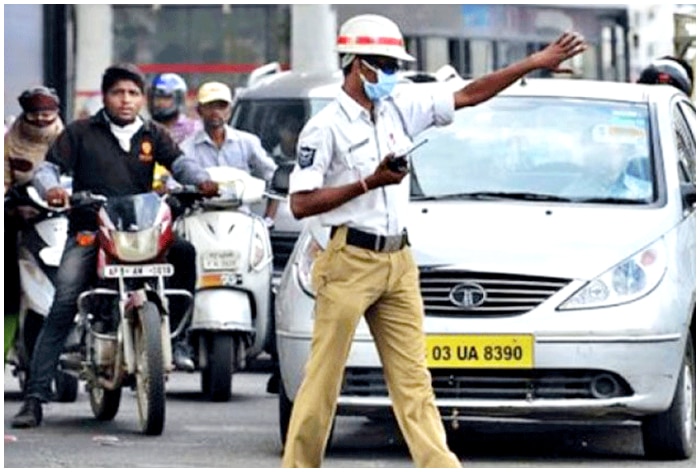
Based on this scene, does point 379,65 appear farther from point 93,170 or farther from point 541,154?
point 93,170

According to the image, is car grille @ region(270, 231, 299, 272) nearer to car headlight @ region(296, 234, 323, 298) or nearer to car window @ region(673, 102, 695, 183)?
car window @ region(673, 102, 695, 183)

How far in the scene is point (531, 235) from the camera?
33.8 feet

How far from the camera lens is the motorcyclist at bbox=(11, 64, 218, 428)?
38.0ft

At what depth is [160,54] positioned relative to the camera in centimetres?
3306

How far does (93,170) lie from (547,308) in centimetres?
263

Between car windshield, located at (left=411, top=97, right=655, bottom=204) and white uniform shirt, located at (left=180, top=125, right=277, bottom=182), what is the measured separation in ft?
10.8

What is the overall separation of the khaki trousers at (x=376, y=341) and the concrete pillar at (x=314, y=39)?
61.4 ft

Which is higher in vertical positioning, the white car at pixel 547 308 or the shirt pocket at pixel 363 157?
the shirt pocket at pixel 363 157

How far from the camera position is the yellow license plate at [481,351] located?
9.94 metres

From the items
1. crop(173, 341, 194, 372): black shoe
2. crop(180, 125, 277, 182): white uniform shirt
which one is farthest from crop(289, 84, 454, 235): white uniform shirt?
crop(180, 125, 277, 182): white uniform shirt

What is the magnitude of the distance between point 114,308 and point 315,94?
5.21 m

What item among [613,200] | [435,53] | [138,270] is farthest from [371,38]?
[435,53]

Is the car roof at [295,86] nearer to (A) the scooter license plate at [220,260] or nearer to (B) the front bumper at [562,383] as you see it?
(A) the scooter license plate at [220,260]

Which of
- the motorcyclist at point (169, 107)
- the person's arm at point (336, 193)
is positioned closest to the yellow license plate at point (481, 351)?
the person's arm at point (336, 193)
